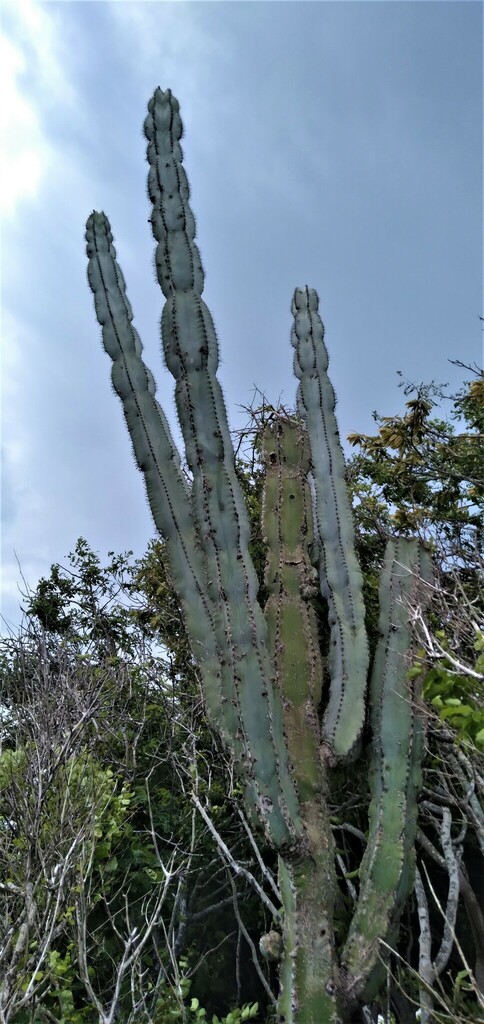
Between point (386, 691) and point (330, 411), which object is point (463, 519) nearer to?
point (330, 411)

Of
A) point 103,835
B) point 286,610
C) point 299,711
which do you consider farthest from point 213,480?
point 103,835

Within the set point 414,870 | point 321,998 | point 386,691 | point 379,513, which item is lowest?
point 321,998

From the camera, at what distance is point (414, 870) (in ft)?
12.2

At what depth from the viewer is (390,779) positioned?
3766 millimetres

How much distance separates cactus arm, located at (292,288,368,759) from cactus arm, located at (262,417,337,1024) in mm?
109

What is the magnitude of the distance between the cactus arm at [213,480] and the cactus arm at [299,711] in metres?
0.19

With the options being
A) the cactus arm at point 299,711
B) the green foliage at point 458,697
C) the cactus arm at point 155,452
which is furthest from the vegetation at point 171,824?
the cactus arm at point 155,452

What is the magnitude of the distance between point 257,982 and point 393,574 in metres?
4.81

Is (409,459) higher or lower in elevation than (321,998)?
higher

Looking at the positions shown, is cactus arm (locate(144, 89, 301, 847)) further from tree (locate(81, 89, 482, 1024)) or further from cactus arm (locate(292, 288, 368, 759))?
cactus arm (locate(292, 288, 368, 759))

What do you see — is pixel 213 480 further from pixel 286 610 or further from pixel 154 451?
pixel 286 610

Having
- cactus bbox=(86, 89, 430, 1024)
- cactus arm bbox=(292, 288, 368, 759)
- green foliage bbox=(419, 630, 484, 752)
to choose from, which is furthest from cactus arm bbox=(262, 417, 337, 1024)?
green foliage bbox=(419, 630, 484, 752)

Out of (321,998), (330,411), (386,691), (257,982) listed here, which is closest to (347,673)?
(386,691)

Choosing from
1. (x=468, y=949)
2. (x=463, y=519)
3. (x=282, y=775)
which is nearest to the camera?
(x=282, y=775)
